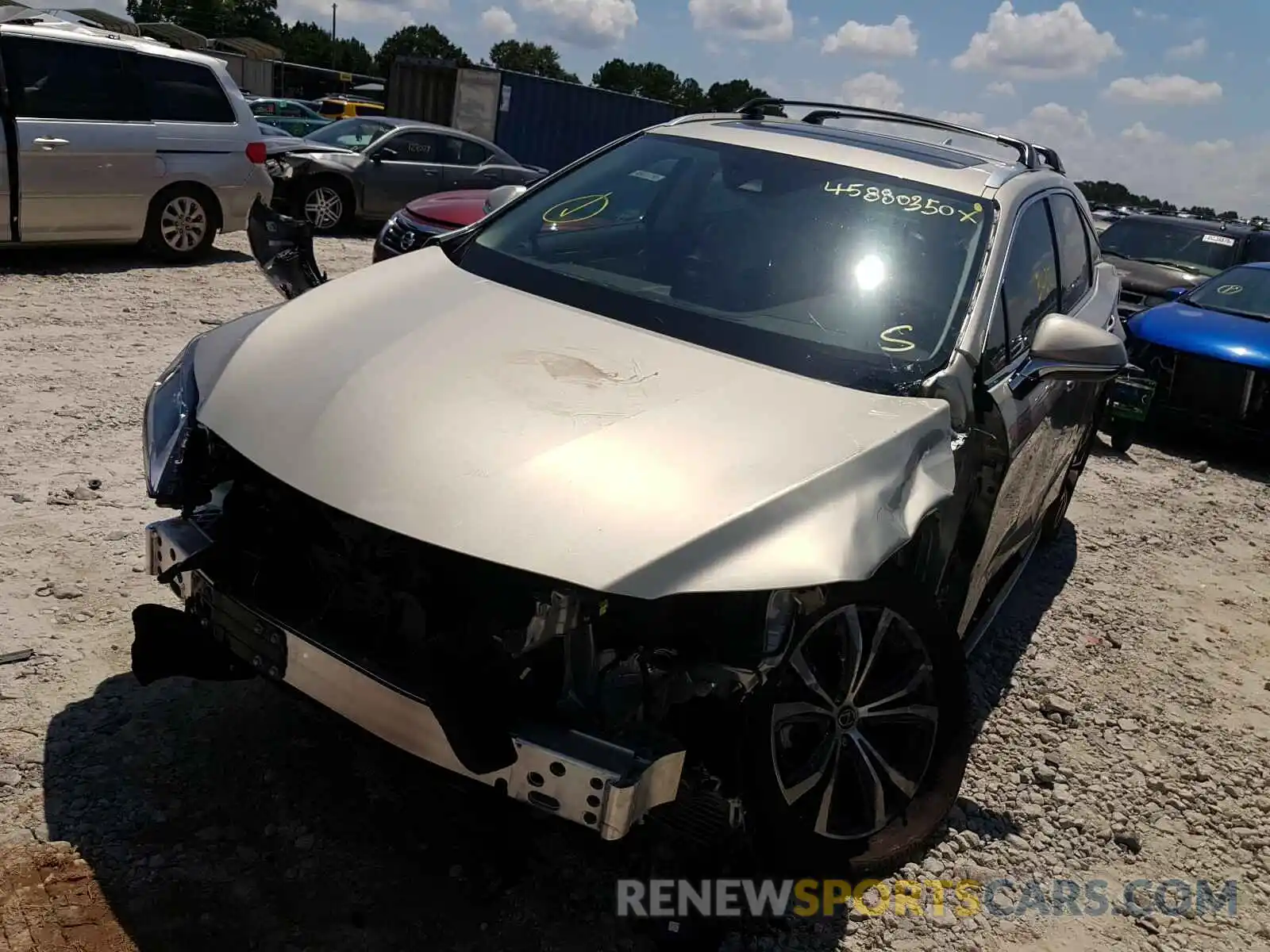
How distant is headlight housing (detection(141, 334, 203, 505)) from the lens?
280cm

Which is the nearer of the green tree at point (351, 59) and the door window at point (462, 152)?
the door window at point (462, 152)

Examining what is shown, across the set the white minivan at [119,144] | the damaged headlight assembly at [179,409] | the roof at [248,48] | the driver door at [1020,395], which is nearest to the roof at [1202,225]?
the driver door at [1020,395]

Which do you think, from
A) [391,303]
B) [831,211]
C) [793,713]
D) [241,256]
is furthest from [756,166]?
[241,256]

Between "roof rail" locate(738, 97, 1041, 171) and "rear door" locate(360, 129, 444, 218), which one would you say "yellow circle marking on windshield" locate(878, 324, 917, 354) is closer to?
"roof rail" locate(738, 97, 1041, 171)

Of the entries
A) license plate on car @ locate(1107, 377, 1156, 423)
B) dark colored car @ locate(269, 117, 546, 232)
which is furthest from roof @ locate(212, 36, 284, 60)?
license plate on car @ locate(1107, 377, 1156, 423)

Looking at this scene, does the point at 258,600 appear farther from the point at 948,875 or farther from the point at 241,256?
the point at 241,256

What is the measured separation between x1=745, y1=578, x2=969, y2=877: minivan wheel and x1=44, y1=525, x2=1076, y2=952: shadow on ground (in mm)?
255

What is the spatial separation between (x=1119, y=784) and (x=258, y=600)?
2879mm

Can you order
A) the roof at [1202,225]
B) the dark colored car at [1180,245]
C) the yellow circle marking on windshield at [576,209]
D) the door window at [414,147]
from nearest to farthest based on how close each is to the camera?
the yellow circle marking on windshield at [576,209] → the dark colored car at [1180,245] → the roof at [1202,225] → the door window at [414,147]

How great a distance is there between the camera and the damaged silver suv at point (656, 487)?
2.32m

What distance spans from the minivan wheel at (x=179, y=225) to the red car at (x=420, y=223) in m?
2.50

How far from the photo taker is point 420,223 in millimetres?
8391

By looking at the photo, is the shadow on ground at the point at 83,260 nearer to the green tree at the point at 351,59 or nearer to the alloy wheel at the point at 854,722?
the alloy wheel at the point at 854,722

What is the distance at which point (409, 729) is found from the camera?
2.36m
